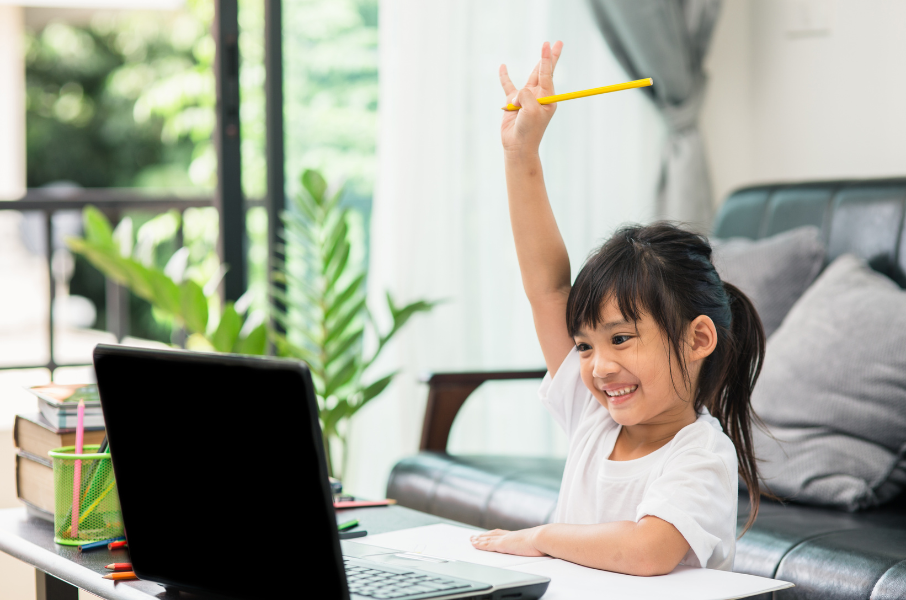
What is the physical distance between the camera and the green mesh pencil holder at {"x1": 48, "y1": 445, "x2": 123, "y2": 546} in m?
1.07

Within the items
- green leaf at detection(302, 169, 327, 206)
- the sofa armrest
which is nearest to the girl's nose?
the sofa armrest

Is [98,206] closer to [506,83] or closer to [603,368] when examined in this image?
[506,83]

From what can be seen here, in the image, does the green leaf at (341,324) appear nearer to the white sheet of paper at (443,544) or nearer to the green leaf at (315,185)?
the green leaf at (315,185)

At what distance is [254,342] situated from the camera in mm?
2365

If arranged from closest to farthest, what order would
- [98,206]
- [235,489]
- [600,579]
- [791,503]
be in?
[235,489] < [600,579] < [791,503] < [98,206]

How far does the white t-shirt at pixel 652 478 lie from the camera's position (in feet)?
3.05

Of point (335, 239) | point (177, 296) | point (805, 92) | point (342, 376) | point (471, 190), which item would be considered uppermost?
point (805, 92)

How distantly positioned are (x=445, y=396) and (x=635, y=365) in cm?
112

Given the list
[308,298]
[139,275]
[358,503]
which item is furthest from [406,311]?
[358,503]

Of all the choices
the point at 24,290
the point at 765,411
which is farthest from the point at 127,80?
the point at 765,411

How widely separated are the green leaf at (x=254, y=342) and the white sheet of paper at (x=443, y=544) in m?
1.32

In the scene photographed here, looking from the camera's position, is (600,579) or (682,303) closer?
(600,579)

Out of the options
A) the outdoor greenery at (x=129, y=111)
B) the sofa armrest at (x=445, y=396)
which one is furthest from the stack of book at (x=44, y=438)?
the outdoor greenery at (x=129, y=111)

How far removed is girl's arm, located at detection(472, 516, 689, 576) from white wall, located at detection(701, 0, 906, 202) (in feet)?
6.37
